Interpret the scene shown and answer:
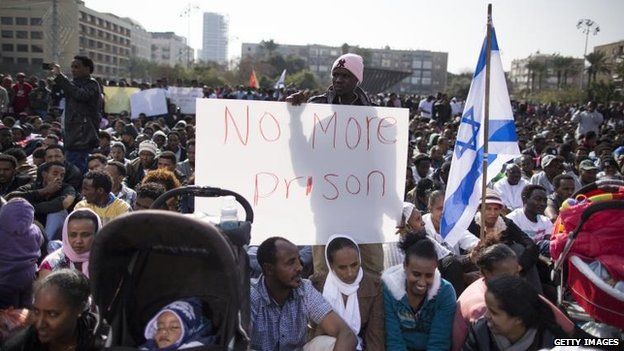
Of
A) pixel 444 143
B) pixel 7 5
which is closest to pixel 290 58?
pixel 7 5

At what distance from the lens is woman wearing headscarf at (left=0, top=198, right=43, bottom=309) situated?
3.27 meters

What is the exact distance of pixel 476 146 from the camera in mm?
4074

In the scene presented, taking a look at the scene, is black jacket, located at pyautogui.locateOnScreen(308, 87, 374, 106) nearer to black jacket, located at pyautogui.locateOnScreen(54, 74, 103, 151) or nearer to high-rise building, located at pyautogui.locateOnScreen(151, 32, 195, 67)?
black jacket, located at pyautogui.locateOnScreen(54, 74, 103, 151)

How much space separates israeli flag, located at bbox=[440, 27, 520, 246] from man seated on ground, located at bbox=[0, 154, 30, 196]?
15.3 feet

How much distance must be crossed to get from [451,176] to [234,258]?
2390 millimetres

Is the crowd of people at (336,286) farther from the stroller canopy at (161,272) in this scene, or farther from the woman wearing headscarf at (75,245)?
the stroller canopy at (161,272)

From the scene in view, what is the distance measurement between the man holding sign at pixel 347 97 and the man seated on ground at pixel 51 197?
279cm

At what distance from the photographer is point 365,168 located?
4070 mm

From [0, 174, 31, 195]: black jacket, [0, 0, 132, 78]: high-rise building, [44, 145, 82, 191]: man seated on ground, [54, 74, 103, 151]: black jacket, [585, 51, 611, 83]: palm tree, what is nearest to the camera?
[44, 145, 82, 191]: man seated on ground

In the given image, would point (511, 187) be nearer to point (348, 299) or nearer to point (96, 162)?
point (348, 299)

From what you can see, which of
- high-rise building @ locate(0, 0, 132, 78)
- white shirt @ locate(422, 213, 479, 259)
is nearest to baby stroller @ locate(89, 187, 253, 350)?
white shirt @ locate(422, 213, 479, 259)

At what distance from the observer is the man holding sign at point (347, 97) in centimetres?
393

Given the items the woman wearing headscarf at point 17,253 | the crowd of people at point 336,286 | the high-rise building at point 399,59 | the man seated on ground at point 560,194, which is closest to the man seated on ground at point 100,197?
the crowd of people at point 336,286

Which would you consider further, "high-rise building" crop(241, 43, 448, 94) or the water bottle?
"high-rise building" crop(241, 43, 448, 94)
